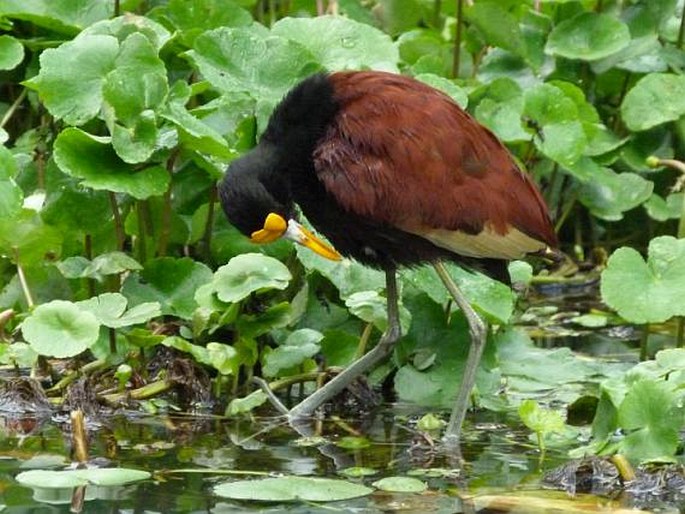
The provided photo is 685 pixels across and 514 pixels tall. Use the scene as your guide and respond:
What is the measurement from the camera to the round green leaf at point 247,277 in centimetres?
607

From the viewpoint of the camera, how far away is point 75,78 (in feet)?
21.1

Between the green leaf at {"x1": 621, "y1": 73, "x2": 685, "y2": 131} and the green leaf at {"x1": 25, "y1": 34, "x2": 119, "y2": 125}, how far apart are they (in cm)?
293

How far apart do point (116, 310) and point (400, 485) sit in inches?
56.3

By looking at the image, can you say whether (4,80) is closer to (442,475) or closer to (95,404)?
(95,404)

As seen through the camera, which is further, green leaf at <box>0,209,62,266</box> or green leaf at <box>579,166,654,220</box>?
green leaf at <box>579,166,654,220</box>

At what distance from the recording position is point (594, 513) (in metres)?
4.95

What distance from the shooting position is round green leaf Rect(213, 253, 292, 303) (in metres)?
6.07

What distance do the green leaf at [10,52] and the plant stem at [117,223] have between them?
98 centimetres

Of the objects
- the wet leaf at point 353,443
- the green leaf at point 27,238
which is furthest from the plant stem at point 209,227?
the wet leaf at point 353,443

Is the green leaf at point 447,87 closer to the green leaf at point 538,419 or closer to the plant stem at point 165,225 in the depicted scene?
the plant stem at point 165,225

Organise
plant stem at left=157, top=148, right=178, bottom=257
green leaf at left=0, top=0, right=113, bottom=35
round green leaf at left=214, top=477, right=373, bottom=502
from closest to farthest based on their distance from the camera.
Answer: round green leaf at left=214, top=477, right=373, bottom=502 → plant stem at left=157, top=148, right=178, bottom=257 → green leaf at left=0, top=0, right=113, bottom=35

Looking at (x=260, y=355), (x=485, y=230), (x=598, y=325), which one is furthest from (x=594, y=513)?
(x=598, y=325)

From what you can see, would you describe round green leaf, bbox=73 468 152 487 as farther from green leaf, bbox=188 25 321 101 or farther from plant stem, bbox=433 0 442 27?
plant stem, bbox=433 0 442 27

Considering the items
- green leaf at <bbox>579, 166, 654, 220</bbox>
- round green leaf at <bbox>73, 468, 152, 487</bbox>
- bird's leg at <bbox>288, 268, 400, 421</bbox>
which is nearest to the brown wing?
bird's leg at <bbox>288, 268, 400, 421</bbox>
